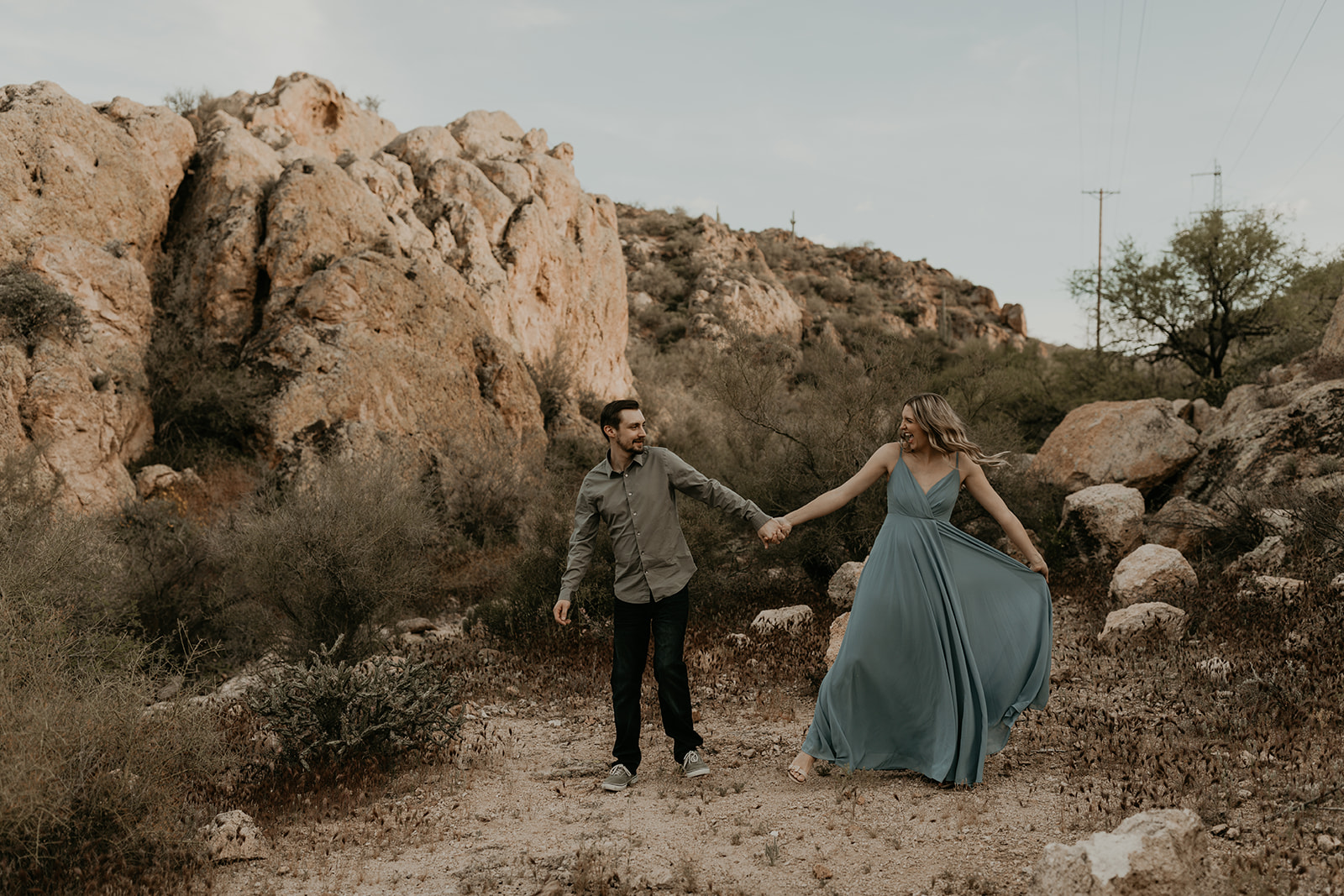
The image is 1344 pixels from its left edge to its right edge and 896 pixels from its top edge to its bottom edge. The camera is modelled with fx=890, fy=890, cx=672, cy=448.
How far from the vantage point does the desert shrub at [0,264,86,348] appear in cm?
1147

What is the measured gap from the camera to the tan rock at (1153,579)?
7938 millimetres

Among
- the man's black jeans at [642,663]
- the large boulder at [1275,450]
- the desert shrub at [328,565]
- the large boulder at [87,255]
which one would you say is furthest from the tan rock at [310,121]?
the large boulder at [1275,450]

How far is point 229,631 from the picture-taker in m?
8.80

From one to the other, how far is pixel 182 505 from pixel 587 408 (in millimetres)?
9294

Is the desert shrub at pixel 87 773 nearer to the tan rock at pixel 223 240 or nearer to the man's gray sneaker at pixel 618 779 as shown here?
the man's gray sneaker at pixel 618 779

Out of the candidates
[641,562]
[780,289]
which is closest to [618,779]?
[641,562]

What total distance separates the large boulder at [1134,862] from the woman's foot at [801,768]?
149cm

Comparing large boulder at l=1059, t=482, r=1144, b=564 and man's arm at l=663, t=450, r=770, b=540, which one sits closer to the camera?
man's arm at l=663, t=450, r=770, b=540

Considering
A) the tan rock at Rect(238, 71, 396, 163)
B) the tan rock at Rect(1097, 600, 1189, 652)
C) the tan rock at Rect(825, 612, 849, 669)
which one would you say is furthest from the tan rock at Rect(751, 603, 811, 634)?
the tan rock at Rect(238, 71, 396, 163)

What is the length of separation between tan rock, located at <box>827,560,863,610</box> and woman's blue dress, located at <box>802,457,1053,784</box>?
4307 mm

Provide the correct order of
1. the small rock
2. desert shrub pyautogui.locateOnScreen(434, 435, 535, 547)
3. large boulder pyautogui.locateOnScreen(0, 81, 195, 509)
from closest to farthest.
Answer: the small rock → large boulder pyautogui.locateOnScreen(0, 81, 195, 509) → desert shrub pyautogui.locateOnScreen(434, 435, 535, 547)

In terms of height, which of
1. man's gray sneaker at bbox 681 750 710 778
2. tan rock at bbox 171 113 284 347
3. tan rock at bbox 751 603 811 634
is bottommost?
man's gray sneaker at bbox 681 750 710 778

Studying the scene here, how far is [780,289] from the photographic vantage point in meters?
38.1

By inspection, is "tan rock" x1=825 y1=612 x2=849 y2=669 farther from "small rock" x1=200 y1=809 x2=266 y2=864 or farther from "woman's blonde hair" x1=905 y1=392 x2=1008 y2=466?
"small rock" x1=200 y1=809 x2=266 y2=864
